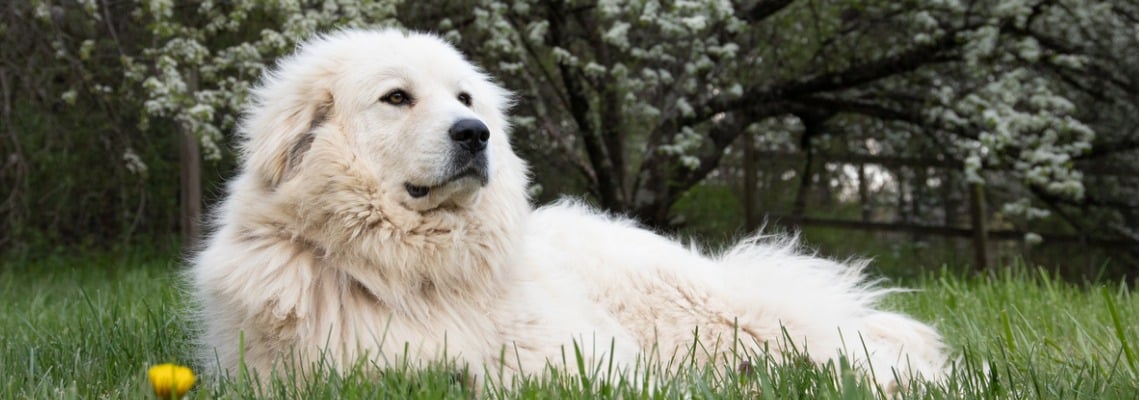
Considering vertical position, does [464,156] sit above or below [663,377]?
above

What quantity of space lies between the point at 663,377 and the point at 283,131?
1.30 meters

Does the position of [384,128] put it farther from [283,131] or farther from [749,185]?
[749,185]

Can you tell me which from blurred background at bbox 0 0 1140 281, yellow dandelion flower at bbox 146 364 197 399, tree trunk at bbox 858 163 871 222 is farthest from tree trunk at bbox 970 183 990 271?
yellow dandelion flower at bbox 146 364 197 399

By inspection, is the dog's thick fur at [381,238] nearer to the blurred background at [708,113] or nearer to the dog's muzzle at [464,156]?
the dog's muzzle at [464,156]

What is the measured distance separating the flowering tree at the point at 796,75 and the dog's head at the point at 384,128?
12.7 feet

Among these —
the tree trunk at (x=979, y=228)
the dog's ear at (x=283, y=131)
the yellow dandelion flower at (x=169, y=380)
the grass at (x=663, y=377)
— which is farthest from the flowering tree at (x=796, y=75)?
the yellow dandelion flower at (x=169, y=380)

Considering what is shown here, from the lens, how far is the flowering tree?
754 cm

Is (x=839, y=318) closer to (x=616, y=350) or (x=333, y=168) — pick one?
(x=616, y=350)

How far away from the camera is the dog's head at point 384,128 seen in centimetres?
282

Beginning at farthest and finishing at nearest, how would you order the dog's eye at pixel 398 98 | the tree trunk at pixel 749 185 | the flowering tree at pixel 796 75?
the tree trunk at pixel 749 185
the flowering tree at pixel 796 75
the dog's eye at pixel 398 98

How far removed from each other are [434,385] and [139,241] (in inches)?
281

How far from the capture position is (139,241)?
8.73m

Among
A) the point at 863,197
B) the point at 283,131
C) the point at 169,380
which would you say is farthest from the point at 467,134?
the point at 863,197

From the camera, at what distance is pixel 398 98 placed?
296 cm
